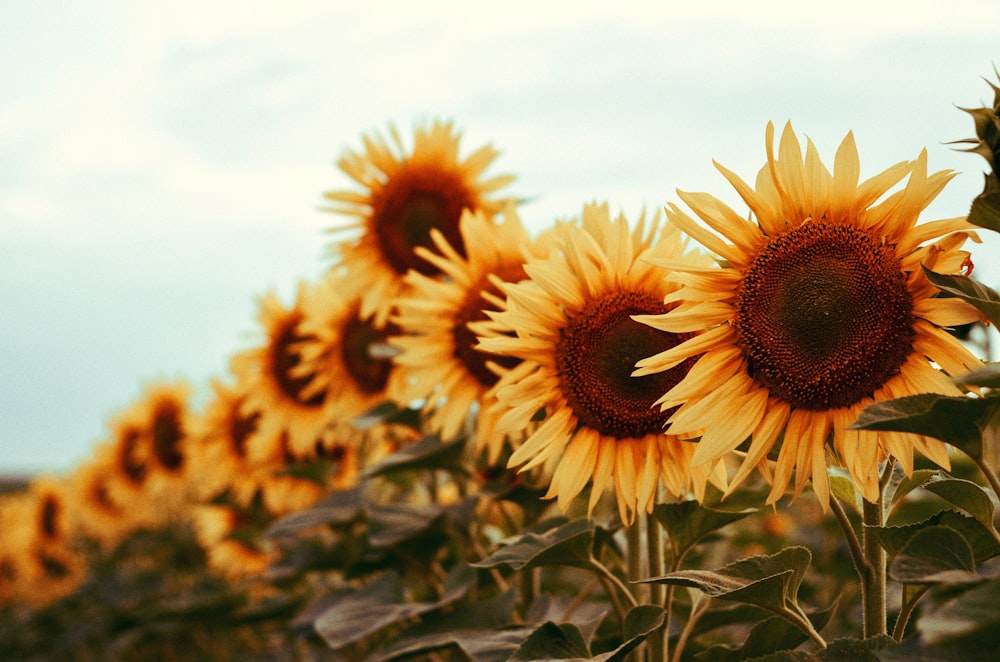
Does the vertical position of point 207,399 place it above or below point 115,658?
above

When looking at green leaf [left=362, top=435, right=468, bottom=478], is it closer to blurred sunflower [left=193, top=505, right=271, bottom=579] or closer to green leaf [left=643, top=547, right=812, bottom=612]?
green leaf [left=643, top=547, right=812, bottom=612]

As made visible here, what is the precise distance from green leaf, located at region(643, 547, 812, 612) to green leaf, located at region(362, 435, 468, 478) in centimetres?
91

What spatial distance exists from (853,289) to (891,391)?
0.13m

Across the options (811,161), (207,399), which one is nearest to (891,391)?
(811,161)

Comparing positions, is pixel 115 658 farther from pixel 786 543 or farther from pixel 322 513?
pixel 786 543

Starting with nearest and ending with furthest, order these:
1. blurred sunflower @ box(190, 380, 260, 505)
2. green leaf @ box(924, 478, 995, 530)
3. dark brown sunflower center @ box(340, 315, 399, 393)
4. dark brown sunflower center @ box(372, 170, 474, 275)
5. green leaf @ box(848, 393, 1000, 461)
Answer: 1. green leaf @ box(848, 393, 1000, 461)
2. green leaf @ box(924, 478, 995, 530)
3. dark brown sunflower center @ box(372, 170, 474, 275)
4. dark brown sunflower center @ box(340, 315, 399, 393)
5. blurred sunflower @ box(190, 380, 260, 505)

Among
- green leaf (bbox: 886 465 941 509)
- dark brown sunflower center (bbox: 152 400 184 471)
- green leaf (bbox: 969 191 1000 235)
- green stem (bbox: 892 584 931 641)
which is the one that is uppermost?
dark brown sunflower center (bbox: 152 400 184 471)

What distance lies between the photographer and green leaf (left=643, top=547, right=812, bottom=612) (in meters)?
1.07

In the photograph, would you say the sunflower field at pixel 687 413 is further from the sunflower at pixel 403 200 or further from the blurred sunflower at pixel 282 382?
the blurred sunflower at pixel 282 382

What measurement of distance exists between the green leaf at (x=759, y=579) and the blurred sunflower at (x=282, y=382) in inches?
89.3

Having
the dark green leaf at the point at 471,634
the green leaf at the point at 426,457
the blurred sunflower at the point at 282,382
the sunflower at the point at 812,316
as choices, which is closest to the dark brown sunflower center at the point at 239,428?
the blurred sunflower at the point at 282,382

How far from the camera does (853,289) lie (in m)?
1.18

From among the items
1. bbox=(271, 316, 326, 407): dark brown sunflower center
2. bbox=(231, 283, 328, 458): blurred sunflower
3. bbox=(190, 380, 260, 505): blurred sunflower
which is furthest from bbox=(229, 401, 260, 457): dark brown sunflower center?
bbox=(271, 316, 326, 407): dark brown sunflower center

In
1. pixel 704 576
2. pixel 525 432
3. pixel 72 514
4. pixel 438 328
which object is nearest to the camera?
pixel 704 576
